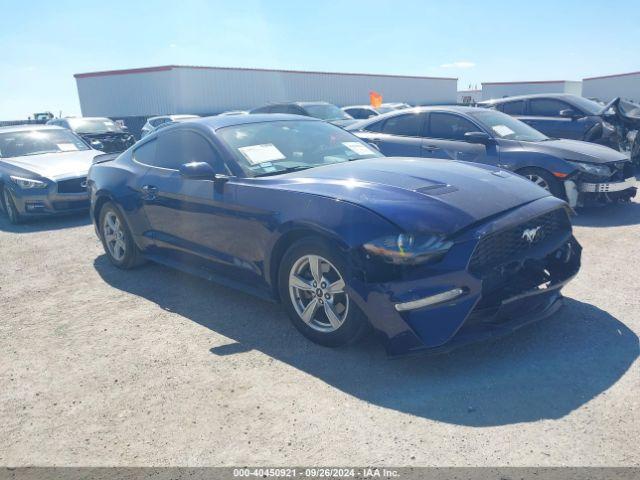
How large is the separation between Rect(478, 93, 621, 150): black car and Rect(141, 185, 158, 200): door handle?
755cm

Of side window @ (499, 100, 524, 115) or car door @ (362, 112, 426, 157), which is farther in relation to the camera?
side window @ (499, 100, 524, 115)

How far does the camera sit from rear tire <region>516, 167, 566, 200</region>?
6859mm

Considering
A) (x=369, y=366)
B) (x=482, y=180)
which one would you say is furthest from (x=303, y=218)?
(x=482, y=180)

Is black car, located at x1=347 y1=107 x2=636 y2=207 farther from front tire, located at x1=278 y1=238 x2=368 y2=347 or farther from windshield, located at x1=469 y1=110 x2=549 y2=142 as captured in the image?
front tire, located at x1=278 y1=238 x2=368 y2=347

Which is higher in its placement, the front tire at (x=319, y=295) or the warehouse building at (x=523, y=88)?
the warehouse building at (x=523, y=88)

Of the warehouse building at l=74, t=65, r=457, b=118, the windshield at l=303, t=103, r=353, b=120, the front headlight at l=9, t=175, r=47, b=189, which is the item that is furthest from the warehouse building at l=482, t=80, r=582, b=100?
the front headlight at l=9, t=175, r=47, b=189

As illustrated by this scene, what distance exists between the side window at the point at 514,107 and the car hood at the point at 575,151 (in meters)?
3.30

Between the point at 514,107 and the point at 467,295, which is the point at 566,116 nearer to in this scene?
the point at 514,107

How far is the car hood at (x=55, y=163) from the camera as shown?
8427 millimetres

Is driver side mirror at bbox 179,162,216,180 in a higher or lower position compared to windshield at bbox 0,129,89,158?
higher

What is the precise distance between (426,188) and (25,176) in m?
7.04

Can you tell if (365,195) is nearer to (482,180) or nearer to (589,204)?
(482,180)

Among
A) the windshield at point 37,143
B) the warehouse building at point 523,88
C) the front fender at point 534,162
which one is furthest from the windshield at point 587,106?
the warehouse building at point 523,88

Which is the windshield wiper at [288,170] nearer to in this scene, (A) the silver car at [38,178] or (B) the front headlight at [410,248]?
(B) the front headlight at [410,248]
